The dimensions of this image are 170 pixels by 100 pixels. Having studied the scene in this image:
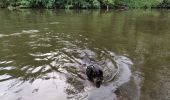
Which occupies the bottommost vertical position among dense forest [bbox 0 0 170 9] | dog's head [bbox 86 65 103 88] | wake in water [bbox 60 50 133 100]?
wake in water [bbox 60 50 133 100]

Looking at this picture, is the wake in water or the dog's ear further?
the dog's ear

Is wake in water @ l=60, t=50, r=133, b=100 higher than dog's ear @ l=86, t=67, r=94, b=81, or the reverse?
dog's ear @ l=86, t=67, r=94, b=81

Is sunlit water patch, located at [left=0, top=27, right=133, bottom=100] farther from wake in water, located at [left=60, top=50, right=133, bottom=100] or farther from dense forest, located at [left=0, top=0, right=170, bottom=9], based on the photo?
dense forest, located at [left=0, top=0, right=170, bottom=9]

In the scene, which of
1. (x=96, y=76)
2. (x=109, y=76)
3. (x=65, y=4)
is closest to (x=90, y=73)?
(x=96, y=76)

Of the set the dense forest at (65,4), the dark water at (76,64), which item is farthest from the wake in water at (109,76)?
the dense forest at (65,4)

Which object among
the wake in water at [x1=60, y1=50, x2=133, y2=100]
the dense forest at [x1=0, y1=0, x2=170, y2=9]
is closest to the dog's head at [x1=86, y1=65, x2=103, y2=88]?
the wake in water at [x1=60, y1=50, x2=133, y2=100]

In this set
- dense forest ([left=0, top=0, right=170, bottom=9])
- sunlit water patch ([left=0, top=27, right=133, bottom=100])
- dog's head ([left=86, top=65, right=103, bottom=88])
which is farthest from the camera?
dense forest ([left=0, top=0, right=170, bottom=9])

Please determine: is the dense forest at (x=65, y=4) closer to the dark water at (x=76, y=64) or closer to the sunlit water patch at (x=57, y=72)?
the dark water at (x=76, y=64)

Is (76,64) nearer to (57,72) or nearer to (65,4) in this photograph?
(57,72)

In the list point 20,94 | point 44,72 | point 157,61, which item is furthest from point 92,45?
point 20,94

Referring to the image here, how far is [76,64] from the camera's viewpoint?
1068 centimetres

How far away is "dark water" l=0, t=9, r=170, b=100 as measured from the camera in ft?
26.6

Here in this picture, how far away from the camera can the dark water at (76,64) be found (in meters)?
8.12

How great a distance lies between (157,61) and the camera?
11719mm
